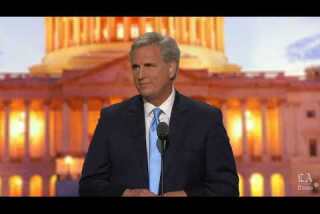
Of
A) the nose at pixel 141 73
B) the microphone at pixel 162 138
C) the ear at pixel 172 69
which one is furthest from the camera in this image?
the ear at pixel 172 69

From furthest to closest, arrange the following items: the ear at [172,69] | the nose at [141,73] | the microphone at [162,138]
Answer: the ear at [172,69] < the nose at [141,73] < the microphone at [162,138]

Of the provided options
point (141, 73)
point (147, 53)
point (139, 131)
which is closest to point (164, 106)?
point (139, 131)

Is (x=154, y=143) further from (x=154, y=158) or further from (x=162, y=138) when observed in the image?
(x=162, y=138)

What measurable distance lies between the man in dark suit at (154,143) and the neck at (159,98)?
1 centimetres

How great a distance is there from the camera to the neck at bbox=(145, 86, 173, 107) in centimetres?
743

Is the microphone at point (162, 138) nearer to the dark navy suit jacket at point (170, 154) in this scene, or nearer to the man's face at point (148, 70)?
the dark navy suit jacket at point (170, 154)

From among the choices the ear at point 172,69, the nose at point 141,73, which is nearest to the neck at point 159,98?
the ear at point 172,69

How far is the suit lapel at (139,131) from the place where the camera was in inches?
285

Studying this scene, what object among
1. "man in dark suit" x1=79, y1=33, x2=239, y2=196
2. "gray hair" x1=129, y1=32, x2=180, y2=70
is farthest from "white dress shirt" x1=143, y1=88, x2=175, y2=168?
"gray hair" x1=129, y1=32, x2=180, y2=70

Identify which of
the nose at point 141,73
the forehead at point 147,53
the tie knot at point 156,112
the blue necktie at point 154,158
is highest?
the forehead at point 147,53
